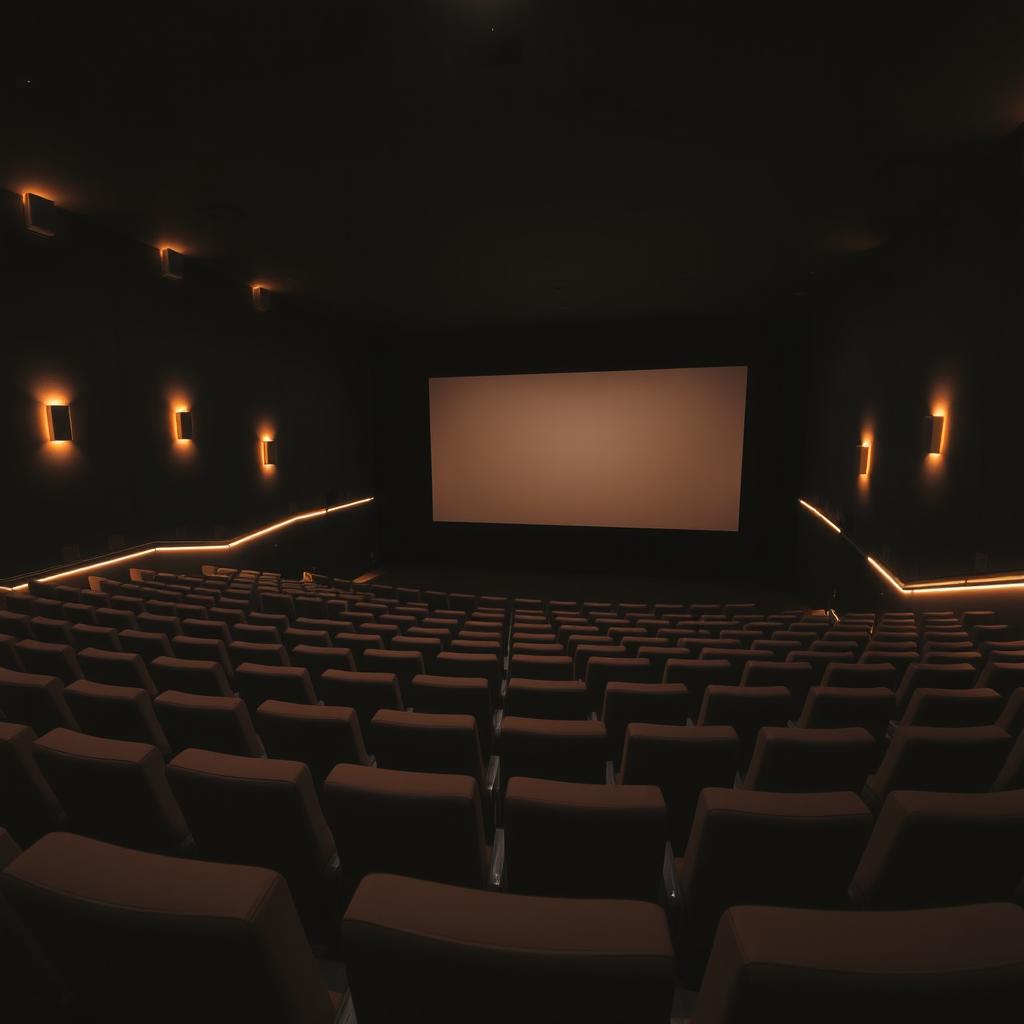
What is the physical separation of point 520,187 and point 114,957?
5.86 meters

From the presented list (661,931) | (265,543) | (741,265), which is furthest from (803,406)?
(661,931)

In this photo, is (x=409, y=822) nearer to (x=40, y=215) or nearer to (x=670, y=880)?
(x=670, y=880)

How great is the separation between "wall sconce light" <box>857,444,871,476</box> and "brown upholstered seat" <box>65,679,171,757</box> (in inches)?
320

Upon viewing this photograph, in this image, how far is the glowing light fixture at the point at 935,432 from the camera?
5695mm

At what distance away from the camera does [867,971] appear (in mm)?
697

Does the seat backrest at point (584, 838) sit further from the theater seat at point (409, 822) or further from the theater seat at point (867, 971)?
the theater seat at point (867, 971)

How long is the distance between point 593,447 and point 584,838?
1075 centimetres

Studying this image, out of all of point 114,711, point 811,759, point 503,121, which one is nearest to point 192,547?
point 114,711

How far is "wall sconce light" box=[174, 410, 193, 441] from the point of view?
25.3ft

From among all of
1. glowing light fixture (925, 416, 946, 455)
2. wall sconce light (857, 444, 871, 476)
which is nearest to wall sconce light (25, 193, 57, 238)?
glowing light fixture (925, 416, 946, 455)

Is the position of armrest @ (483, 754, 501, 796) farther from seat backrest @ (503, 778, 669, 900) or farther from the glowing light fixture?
the glowing light fixture

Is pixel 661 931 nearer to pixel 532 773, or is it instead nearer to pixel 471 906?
pixel 471 906

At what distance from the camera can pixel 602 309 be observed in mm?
10172

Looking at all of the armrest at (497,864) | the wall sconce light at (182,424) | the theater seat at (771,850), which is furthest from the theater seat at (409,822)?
the wall sconce light at (182,424)
